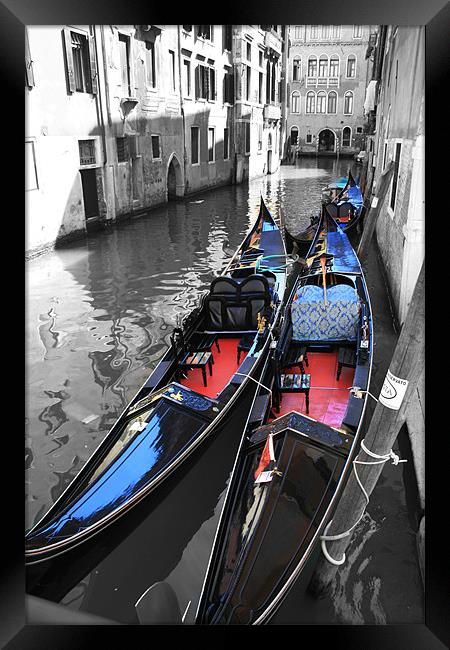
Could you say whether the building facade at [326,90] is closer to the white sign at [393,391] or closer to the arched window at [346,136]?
the arched window at [346,136]

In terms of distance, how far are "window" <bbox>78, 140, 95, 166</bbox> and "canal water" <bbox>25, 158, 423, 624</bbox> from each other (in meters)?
1.85

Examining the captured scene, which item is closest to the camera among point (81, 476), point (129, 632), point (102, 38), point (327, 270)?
point (129, 632)

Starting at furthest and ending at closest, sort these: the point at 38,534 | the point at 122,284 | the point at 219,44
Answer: the point at 219,44, the point at 122,284, the point at 38,534

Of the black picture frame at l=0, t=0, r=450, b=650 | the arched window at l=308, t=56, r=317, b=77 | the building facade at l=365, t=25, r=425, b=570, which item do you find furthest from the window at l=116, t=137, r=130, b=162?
the arched window at l=308, t=56, r=317, b=77

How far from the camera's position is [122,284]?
25.4 feet

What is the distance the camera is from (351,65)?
94.5 ft

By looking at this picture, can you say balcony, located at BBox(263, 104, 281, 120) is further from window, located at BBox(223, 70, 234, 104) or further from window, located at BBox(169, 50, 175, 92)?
window, located at BBox(169, 50, 175, 92)

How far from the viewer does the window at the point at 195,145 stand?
15508 mm

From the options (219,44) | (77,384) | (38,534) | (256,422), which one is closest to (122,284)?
(77,384)

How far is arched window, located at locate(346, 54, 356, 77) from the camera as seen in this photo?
28.7 m
